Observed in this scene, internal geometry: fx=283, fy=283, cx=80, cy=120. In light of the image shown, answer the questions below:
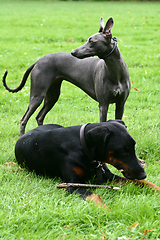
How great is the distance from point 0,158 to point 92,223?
6.14 ft

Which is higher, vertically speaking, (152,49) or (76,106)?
(152,49)

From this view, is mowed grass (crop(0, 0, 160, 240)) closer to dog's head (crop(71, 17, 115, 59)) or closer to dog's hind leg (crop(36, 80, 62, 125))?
dog's hind leg (crop(36, 80, 62, 125))

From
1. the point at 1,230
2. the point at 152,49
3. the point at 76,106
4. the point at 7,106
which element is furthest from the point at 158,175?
the point at 152,49

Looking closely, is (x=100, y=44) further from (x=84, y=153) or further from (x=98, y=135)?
Result: (x=84, y=153)

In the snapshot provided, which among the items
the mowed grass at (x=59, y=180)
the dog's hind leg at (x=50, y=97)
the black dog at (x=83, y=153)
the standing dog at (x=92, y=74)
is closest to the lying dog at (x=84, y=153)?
the black dog at (x=83, y=153)

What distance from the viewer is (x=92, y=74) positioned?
427 cm

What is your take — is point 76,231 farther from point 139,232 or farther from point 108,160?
point 108,160

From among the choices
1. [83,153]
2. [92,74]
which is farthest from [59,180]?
[92,74]

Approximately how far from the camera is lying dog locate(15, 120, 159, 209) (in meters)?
2.92

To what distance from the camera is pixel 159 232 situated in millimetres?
2324

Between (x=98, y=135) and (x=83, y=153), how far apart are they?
29cm

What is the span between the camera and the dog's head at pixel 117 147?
2.90 metres

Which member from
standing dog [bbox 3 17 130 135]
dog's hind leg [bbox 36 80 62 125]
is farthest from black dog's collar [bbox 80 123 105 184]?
dog's hind leg [bbox 36 80 62 125]

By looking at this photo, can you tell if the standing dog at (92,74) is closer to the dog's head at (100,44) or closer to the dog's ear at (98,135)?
the dog's head at (100,44)
